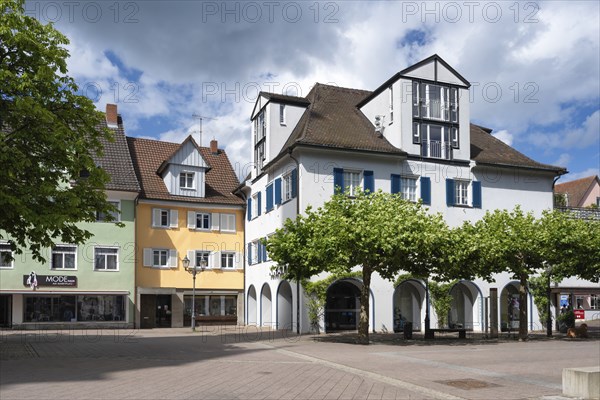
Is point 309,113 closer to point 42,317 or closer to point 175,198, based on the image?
point 175,198

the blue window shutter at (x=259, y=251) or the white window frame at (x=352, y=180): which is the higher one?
the white window frame at (x=352, y=180)

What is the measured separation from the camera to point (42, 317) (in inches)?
1513

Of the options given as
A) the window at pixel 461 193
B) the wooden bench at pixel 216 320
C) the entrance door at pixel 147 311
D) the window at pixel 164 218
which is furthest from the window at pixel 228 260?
the window at pixel 461 193

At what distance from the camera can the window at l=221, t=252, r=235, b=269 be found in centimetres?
4369

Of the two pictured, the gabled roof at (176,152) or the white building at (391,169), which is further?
the gabled roof at (176,152)

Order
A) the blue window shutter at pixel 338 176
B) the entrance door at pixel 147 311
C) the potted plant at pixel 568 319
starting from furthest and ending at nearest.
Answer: the entrance door at pixel 147 311 < the blue window shutter at pixel 338 176 < the potted plant at pixel 568 319

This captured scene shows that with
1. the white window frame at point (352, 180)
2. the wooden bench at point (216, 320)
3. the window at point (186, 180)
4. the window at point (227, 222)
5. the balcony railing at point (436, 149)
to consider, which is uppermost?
the balcony railing at point (436, 149)

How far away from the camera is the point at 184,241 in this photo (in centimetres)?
4247

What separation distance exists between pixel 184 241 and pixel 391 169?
14475mm

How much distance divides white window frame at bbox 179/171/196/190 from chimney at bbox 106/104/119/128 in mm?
6111

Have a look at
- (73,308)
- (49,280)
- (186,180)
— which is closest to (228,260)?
(186,180)

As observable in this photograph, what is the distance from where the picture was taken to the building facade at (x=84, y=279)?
124ft

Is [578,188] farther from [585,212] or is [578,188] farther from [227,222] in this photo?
[227,222]

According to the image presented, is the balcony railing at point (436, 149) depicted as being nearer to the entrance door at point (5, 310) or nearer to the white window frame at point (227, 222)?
the white window frame at point (227, 222)
